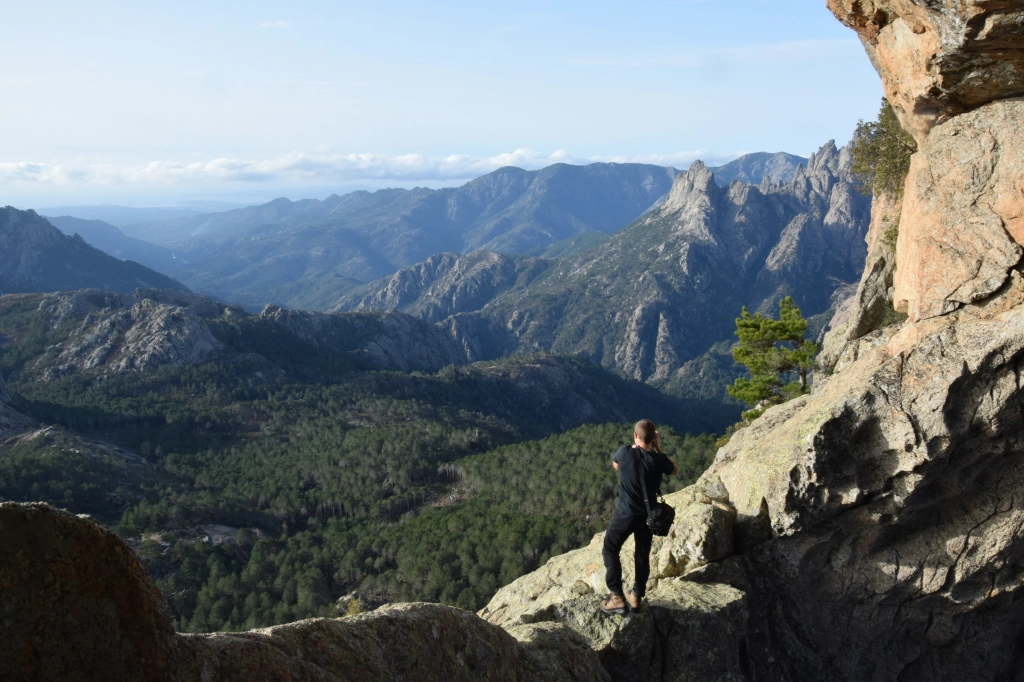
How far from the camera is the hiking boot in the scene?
14664 millimetres

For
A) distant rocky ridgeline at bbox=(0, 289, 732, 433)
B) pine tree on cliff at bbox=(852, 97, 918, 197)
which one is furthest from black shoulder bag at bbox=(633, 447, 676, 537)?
distant rocky ridgeline at bbox=(0, 289, 732, 433)

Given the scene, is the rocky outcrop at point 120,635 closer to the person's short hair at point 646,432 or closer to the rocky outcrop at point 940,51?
the person's short hair at point 646,432

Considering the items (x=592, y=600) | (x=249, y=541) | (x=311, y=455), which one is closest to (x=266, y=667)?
(x=592, y=600)

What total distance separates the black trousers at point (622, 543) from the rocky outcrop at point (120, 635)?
4573 millimetres

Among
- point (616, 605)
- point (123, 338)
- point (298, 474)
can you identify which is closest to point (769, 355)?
point (616, 605)

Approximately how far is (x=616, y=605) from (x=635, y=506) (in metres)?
2.80

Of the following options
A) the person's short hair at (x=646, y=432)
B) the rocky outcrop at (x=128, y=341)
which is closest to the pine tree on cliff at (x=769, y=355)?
the person's short hair at (x=646, y=432)

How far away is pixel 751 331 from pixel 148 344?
166511 mm

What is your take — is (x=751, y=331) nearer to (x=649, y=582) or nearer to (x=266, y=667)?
(x=649, y=582)

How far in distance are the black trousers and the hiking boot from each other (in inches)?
5.9

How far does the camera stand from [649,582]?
16750 millimetres

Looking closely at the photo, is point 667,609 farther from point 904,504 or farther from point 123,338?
point 123,338

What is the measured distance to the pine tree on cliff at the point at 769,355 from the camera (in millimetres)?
40438

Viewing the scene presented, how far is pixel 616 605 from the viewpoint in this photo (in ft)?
48.1
